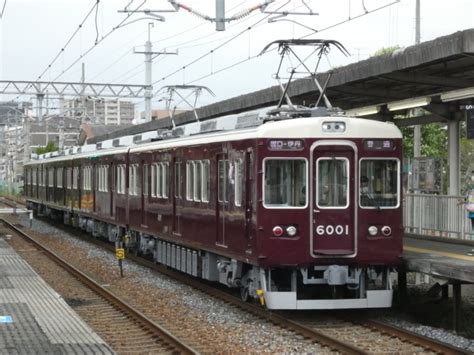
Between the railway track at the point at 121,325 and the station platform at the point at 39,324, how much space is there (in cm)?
40

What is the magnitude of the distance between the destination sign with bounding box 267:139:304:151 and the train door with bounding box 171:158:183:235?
14.9 ft

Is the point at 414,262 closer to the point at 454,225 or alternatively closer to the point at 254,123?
the point at 254,123

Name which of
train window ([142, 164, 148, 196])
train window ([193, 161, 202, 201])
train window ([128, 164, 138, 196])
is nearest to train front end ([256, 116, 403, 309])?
train window ([193, 161, 202, 201])

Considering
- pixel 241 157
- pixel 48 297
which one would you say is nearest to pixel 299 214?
pixel 241 157

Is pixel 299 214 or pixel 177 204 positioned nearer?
pixel 299 214

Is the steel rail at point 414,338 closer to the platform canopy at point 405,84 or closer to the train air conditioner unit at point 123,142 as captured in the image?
the platform canopy at point 405,84

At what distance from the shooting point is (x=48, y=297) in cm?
1427


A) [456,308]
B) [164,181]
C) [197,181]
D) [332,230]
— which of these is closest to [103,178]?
[164,181]

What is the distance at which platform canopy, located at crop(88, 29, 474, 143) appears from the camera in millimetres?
13023

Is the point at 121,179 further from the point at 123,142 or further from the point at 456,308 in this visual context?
the point at 456,308

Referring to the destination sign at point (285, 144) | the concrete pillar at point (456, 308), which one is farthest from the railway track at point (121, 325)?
the concrete pillar at point (456, 308)

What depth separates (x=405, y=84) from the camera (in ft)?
52.5

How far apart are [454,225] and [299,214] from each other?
18.8 feet

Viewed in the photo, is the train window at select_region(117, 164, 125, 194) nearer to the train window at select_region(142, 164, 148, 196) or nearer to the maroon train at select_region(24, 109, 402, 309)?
the train window at select_region(142, 164, 148, 196)
